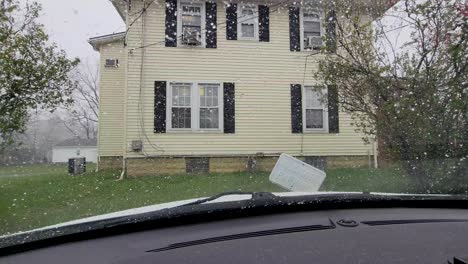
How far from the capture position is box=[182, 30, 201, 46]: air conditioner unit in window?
411 inches

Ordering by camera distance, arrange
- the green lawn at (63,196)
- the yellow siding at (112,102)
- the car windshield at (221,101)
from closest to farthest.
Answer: the green lawn at (63,196) < the car windshield at (221,101) < the yellow siding at (112,102)

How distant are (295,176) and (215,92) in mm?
7642

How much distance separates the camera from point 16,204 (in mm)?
4750

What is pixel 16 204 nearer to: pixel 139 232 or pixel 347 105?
pixel 139 232

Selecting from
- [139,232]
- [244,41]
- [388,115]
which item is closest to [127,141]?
[244,41]

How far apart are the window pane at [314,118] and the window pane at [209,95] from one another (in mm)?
2559

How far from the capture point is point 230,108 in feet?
35.2

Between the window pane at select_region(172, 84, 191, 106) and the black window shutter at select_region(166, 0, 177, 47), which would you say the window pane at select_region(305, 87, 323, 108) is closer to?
the window pane at select_region(172, 84, 191, 106)

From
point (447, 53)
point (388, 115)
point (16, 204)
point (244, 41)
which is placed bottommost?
point (16, 204)

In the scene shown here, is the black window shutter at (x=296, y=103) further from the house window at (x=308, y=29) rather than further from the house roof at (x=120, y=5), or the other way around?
the house roof at (x=120, y=5)

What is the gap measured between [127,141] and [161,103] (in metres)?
1.30

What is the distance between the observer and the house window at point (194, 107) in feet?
34.1

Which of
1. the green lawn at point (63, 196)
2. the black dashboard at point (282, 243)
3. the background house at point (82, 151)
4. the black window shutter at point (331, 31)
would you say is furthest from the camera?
the background house at point (82, 151)

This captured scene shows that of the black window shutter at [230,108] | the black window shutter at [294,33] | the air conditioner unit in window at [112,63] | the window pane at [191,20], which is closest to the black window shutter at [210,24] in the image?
the window pane at [191,20]
